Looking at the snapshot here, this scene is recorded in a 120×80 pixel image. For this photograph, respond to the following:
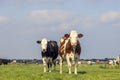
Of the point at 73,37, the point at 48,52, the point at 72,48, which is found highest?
the point at 73,37

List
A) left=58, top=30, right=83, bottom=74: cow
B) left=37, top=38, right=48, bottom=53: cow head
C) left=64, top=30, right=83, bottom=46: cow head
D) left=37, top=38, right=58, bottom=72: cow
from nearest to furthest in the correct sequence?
left=64, top=30, right=83, bottom=46: cow head → left=58, top=30, right=83, bottom=74: cow → left=37, top=38, right=48, bottom=53: cow head → left=37, top=38, right=58, bottom=72: cow

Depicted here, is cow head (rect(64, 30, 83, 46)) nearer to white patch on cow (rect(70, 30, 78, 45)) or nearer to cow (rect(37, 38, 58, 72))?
white patch on cow (rect(70, 30, 78, 45))

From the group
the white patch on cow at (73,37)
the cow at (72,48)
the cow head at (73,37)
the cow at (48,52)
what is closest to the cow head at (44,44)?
the cow at (48,52)

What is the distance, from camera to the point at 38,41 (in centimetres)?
4644

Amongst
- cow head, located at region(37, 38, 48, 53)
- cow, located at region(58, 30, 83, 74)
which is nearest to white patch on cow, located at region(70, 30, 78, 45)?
cow, located at region(58, 30, 83, 74)

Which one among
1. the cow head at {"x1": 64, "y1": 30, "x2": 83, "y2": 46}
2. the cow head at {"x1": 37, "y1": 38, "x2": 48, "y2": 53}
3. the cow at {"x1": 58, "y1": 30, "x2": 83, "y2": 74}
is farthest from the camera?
the cow head at {"x1": 37, "y1": 38, "x2": 48, "y2": 53}

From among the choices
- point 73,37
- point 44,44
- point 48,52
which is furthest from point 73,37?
point 48,52

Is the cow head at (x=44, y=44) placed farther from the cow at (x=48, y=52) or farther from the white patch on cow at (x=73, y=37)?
the white patch on cow at (x=73, y=37)

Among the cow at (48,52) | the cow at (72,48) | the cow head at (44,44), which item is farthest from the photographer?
the cow at (48,52)

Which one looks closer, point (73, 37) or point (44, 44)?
point (73, 37)

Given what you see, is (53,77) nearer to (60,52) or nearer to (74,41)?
(74,41)

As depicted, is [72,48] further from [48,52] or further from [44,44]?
[48,52]

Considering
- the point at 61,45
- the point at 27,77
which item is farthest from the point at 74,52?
the point at 27,77

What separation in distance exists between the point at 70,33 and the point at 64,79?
23.3 feet
